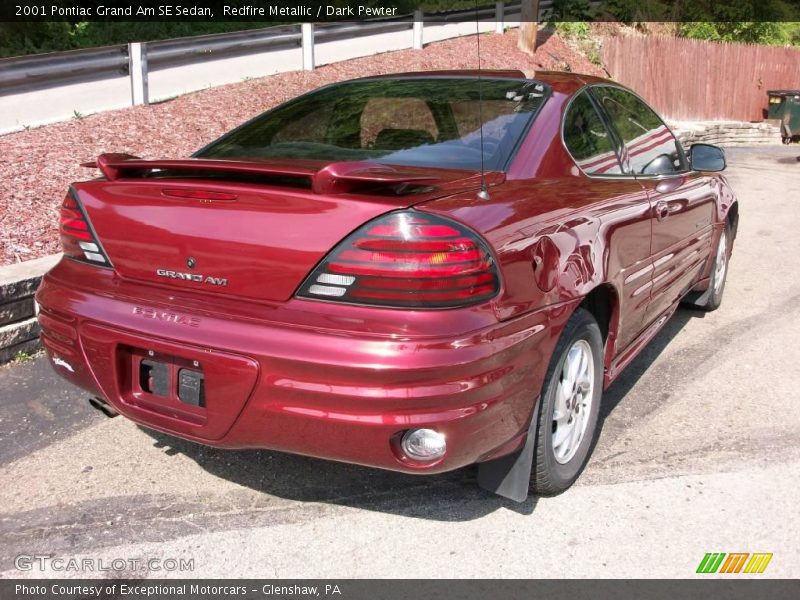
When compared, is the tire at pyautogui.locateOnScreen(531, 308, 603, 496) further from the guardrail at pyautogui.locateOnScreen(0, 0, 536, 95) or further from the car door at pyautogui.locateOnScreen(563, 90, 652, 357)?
the guardrail at pyautogui.locateOnScreen(0, 0, 536, 95)

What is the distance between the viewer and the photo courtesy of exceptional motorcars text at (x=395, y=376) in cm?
246

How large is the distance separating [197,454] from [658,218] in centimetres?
242

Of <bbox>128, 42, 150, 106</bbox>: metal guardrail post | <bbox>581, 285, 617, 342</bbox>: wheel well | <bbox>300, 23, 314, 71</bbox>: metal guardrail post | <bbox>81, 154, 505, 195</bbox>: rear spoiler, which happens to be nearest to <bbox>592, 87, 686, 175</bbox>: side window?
<bbox>581, 285, 617, 342</bbox>: wheel well

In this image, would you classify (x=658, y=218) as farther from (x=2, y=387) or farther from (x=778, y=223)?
(x=778, y=223)

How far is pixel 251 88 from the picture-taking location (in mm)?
10484

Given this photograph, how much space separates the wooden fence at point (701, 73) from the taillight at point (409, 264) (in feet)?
65.6

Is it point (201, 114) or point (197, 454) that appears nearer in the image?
point (197, 454)

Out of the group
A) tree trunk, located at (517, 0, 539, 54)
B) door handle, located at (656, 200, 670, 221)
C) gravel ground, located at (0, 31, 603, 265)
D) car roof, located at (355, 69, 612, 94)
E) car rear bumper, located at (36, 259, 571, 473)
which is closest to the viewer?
car rear bumper, located at (36, 259, 571, 473)

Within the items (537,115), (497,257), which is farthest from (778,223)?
(497,257)

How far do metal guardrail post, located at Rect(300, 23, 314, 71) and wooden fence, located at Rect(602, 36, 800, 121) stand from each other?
11355 millimetres

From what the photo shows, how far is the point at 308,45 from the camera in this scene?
12.0m

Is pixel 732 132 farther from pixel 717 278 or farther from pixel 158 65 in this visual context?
pixel 717 278

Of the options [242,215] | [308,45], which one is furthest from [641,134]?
[308,45]

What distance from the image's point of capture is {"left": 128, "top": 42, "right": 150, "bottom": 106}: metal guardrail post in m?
8.97
